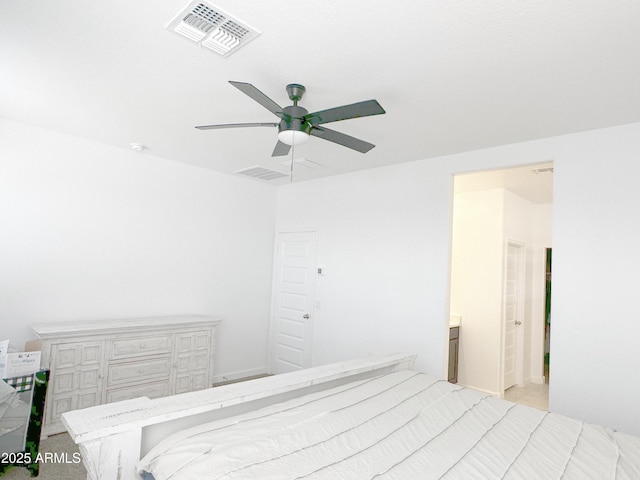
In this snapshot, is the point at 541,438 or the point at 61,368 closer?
the point at 541,438

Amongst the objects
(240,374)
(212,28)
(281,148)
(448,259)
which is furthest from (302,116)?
(240,374)

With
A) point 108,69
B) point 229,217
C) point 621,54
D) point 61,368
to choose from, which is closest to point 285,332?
point 229,217

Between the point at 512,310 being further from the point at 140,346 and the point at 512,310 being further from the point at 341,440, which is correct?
the point at 140,346

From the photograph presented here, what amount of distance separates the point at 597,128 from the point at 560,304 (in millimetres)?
1433

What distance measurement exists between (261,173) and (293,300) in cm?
179

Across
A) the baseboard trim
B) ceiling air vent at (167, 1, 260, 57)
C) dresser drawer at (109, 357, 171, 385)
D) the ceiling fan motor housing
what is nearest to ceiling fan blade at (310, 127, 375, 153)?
the ceiling fan motor housing

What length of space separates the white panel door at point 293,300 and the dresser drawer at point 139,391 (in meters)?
1.71

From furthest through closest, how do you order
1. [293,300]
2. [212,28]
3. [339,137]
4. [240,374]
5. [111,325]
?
1. [293,300]
2. [240,374]
3. [111,325]
4. [339,137]
5. [212,28]

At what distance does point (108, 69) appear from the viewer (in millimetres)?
2436

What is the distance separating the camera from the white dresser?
11.0 ft

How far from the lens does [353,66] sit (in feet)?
7.45

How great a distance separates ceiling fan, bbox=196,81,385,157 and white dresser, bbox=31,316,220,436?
2437 millimetres

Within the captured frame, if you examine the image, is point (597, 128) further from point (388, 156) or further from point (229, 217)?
point (229, 217)

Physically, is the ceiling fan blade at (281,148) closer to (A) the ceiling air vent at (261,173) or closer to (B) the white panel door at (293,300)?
(A) the ceiling air vent at (261,173)
